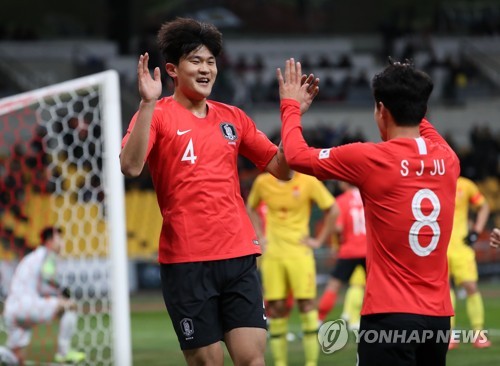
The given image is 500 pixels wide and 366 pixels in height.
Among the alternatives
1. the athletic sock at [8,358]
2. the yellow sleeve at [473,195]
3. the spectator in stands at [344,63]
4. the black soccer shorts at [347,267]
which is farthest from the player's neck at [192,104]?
the spectator in stands at [344,63]

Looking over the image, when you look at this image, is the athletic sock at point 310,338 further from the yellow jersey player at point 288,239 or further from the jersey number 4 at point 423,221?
the jersey number 4 at point 423,221

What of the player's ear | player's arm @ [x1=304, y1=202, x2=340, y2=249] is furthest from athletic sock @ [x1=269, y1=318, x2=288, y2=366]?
the player's ear

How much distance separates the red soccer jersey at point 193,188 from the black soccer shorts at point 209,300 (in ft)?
0.21

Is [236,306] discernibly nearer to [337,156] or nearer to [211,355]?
[211,355]

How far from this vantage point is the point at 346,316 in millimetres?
12641

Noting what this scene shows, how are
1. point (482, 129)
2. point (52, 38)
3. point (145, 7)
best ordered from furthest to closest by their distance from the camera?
point (145, 7) < point (52, 38) < point (482, 129)

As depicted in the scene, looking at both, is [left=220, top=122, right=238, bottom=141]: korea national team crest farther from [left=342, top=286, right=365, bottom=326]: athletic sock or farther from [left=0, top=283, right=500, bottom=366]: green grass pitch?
[left=342, top=286, right=365, bottom=326]: athletic sock

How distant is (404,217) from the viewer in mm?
4719

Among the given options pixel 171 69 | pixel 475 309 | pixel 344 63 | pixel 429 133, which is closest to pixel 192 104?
pixel 171 69

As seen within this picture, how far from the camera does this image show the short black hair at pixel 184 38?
5566mm

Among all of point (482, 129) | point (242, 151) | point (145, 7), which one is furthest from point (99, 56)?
point (242, 151)

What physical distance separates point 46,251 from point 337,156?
670 centimetres

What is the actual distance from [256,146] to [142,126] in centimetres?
87

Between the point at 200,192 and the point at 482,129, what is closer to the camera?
the point at 200,192
